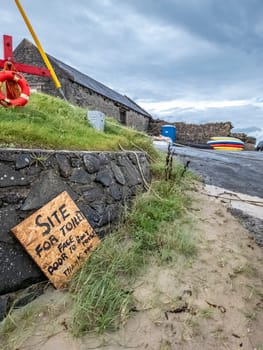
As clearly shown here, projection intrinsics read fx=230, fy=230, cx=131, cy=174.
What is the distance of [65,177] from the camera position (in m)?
2.27

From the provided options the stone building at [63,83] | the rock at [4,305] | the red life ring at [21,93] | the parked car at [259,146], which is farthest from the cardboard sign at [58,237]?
the parked car at [259,146]

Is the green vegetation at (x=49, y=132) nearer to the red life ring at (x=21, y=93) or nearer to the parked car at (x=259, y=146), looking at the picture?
the red life ring at (x=21, y=93)

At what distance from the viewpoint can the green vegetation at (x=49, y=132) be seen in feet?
7.41

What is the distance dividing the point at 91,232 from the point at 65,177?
63cm

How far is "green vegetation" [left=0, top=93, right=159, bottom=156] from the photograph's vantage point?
226cm

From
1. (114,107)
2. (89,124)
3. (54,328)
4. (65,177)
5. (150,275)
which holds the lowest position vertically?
(54,328)

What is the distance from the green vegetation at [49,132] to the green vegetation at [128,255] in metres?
0.96

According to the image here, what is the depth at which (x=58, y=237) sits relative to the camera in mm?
2080

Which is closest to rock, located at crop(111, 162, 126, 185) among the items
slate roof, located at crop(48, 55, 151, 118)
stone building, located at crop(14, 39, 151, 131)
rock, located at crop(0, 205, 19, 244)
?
rock, located at crop(0, 205, 19, 244)

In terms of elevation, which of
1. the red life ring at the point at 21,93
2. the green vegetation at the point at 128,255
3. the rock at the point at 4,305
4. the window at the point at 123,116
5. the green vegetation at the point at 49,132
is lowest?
the rock at the point at 4,305

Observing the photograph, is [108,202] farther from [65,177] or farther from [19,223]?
[19,223]

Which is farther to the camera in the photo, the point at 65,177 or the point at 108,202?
the point at 108,202

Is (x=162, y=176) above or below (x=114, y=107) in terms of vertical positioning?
below

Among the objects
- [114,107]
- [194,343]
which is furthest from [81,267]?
[114,107]
